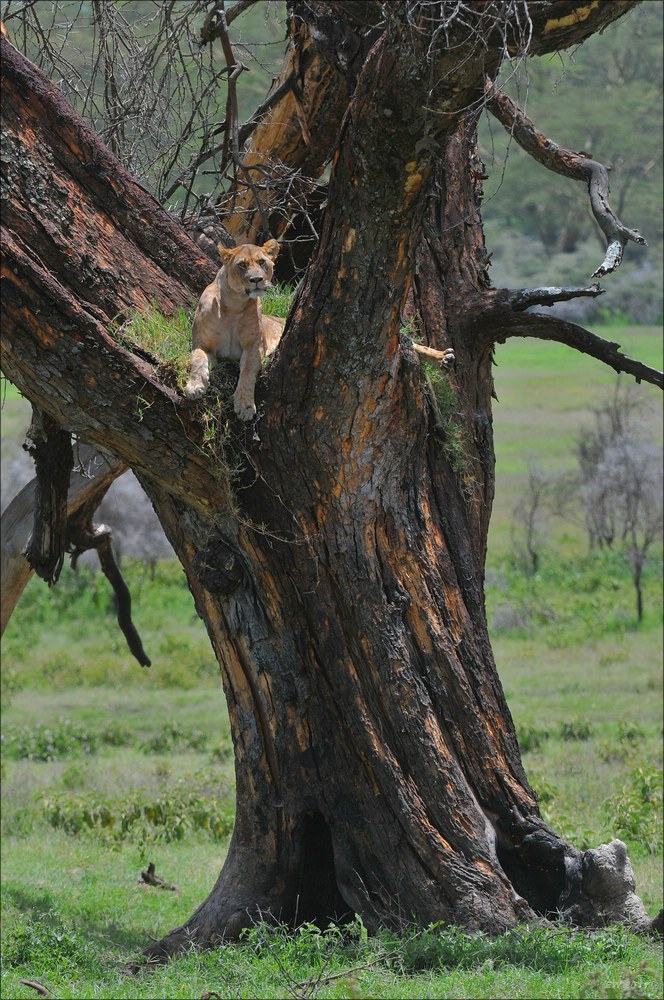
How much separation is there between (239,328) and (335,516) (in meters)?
1.06

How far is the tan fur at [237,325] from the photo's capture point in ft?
18.0

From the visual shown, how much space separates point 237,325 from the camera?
572 cm

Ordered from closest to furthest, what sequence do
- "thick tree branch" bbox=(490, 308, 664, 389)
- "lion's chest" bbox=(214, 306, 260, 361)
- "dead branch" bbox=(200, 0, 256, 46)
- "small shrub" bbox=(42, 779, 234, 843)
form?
1. "lion's chest" bbox=(214, 306, 260, 361)
2. "thick tree branch" bbox=(490, 308, 664, 389)
3. "dead branch" bbox=(200, 0, 256, 46)
4. "small shrub" bbox=(42, 779, 234, 843)

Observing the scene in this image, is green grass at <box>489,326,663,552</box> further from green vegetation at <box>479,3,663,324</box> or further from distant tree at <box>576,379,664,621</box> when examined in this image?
green vegetation at <box>479,3,663,324</box>

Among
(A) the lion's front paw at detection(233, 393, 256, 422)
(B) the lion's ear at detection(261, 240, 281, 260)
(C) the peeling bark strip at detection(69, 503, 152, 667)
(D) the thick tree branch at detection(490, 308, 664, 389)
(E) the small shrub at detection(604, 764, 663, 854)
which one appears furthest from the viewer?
(E) the small shrub at detection(604, 764, 663, 854)

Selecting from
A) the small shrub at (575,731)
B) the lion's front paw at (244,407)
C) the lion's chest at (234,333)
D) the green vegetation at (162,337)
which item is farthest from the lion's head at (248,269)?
the small shrub at (575,731)

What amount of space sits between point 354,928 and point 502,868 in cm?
79

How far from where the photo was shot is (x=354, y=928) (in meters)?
5.45

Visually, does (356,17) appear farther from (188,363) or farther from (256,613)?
(256,613)

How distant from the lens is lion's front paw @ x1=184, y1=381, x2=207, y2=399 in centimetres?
534

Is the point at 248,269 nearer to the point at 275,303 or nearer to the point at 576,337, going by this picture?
the point at 275,303

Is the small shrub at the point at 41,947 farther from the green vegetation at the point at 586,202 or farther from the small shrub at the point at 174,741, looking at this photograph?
the green vegetation at the point at 586,202

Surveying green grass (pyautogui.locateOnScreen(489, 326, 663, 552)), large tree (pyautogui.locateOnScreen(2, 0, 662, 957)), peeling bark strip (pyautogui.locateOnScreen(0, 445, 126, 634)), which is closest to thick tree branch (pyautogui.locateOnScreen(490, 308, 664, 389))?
large tree (pyautogui.locateOnScreen(2, 0, 662, 957))

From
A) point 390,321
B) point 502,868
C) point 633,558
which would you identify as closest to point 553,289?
point 390,321
